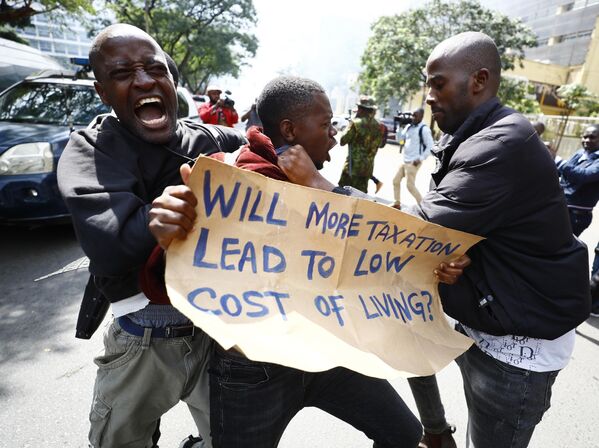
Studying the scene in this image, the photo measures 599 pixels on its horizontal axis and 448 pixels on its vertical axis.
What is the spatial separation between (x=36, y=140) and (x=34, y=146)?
8cm

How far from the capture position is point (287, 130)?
1.51 metres

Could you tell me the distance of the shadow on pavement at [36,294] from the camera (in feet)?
9.95

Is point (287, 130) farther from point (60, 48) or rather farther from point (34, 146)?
point (60, 48)

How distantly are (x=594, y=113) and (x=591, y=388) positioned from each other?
82.8 ft

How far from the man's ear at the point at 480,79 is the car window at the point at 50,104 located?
472cm

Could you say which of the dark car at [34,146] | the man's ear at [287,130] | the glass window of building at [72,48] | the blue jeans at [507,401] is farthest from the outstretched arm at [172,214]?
the glass window of building at [72,48]

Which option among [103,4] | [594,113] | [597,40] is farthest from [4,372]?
[597,40]

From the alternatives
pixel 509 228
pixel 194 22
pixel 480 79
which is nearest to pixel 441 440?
pixel 509 228

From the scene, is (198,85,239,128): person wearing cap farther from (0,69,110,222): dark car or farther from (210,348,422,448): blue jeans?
(210,348,422,448): blue jeans

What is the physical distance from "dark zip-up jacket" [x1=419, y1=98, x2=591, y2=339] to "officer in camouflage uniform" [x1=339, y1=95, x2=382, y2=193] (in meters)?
4.67

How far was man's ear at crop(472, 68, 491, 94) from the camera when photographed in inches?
63.9

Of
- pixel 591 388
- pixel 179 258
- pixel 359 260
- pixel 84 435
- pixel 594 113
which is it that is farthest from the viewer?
pixel 594 113

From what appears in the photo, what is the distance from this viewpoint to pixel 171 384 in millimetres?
1500

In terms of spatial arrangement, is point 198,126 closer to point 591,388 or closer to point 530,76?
point 591,388
